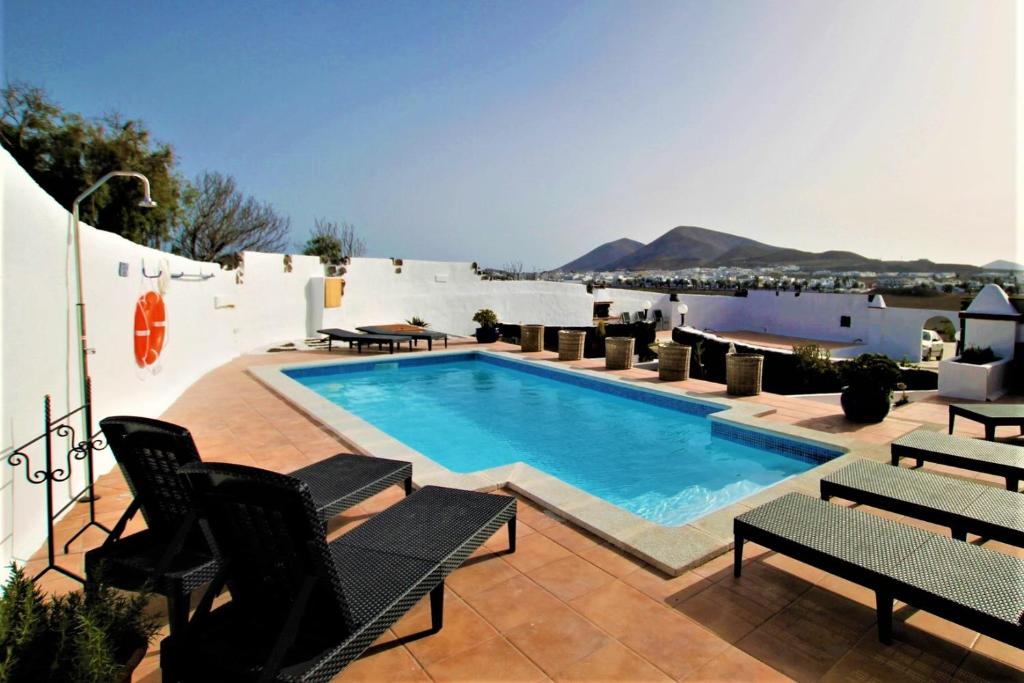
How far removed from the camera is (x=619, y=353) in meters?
10.6

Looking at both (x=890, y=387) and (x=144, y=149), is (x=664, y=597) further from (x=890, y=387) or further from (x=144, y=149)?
(x=144, y=149)

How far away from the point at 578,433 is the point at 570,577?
15.0 feet

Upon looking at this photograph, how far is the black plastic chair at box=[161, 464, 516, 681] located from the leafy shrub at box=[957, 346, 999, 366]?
10.5 metres

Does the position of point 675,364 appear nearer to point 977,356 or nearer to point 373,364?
point 977,356

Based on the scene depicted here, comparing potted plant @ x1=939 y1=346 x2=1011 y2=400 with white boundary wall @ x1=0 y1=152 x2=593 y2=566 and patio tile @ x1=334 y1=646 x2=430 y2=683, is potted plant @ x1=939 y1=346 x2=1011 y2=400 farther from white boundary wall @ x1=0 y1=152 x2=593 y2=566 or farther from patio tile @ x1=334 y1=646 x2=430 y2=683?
white boundary wall @ x1=0 y1=152 x2=593 y2=566

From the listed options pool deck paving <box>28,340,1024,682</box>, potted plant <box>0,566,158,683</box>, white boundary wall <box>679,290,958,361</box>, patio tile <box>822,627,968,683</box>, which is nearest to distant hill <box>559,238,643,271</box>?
white boundary wall <box>679,290,958,361</box>

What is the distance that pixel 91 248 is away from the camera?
4734 mm

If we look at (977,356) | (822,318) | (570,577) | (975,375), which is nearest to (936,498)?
(570,577)

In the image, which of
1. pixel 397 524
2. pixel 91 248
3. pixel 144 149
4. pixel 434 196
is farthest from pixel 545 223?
pixel 397 524

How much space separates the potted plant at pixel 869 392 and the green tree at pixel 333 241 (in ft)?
111

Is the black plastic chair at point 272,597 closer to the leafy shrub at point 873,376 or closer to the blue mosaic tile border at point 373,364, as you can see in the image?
the leafy shrub at point 873,376

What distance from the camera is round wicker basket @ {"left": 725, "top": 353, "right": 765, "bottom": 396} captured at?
323 inches

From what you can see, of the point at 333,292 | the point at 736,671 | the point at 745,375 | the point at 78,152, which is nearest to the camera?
the point at 736,671

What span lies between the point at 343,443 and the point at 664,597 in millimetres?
3867
